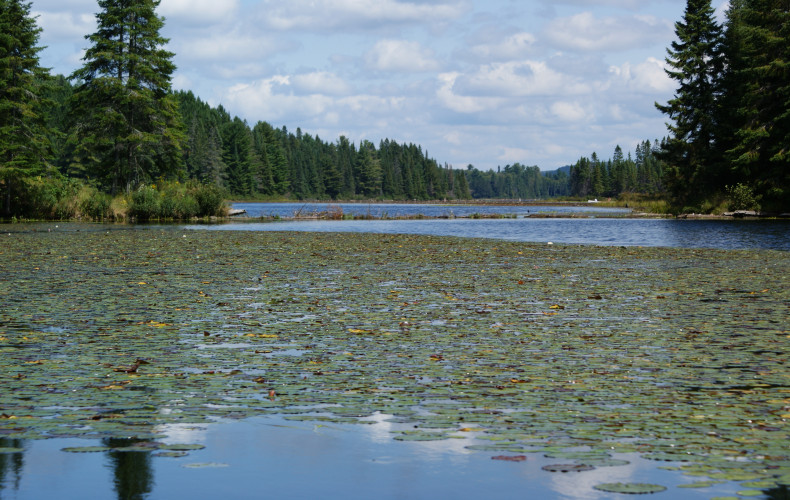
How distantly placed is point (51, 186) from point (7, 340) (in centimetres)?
4787

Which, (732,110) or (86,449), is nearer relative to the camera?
(86,449)

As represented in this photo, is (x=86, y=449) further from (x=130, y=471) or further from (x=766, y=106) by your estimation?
(x=766, y=106)

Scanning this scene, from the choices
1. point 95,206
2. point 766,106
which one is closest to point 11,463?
point 95,206

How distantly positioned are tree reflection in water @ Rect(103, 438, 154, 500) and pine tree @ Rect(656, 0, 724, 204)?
70.9 meters

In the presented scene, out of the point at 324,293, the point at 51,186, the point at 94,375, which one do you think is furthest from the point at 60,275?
the point at 51,186

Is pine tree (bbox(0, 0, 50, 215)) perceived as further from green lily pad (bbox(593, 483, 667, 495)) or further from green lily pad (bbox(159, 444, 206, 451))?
green lily pad (bbox(593, 483, 667, 495))

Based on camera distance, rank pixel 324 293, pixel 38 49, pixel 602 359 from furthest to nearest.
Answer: pixel 38 49, pixel 324 293, pixel 602 359

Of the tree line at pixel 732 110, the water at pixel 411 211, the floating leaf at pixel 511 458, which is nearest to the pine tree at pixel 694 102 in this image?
the tree line at pixel 732 110

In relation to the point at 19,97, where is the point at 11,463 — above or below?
below

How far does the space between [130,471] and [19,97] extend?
53.0 meters

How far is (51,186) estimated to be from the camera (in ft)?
176

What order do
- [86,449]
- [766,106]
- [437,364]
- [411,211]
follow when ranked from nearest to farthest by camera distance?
[86,449], [437,364], [766,106], [411,211]

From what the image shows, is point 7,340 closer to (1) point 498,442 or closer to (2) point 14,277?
(1) point 498,442

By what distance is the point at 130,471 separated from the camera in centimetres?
534
